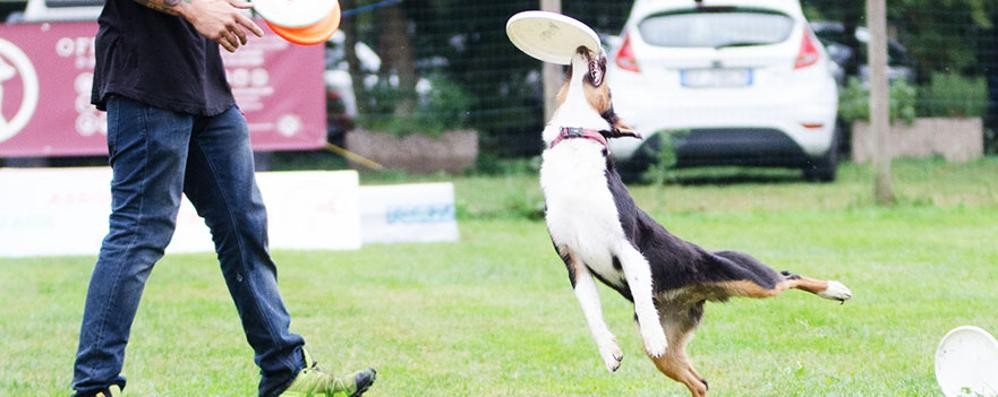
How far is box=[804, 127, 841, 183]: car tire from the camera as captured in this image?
11.5 m

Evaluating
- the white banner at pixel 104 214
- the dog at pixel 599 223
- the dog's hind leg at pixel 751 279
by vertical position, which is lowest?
the white banner at pixel 104 214

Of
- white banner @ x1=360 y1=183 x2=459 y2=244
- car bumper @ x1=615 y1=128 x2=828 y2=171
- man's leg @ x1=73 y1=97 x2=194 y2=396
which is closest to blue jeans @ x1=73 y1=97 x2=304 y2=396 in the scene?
man's leg @ x1=73 y1=97 x2=194 y2=396

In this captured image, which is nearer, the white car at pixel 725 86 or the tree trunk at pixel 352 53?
the white car at pixel 725 86

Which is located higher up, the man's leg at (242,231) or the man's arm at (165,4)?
the man's arm at (165,4)

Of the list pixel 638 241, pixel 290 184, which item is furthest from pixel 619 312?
pixel 290 184

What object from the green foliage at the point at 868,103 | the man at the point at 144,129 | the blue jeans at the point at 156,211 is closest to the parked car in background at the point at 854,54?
the green foliage at the point at 868,103

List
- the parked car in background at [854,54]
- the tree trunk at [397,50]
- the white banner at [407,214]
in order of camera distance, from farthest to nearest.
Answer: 1. the tree trunk at [397,50]
2. the parked car in background at [854,54]
3. the white banner at [407,214]

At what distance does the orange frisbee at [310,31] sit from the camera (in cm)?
425

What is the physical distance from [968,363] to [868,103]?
9166mm

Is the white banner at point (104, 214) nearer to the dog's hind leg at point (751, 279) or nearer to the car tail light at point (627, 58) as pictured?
the car tail light at point (627, 58)

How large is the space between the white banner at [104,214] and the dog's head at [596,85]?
532 centimetres

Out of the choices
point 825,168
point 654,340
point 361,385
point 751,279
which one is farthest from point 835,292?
point 825,168

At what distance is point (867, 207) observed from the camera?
10.6m

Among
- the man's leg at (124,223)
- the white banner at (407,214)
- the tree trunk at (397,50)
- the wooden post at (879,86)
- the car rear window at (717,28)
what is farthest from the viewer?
the tree trunk at (397,50)
